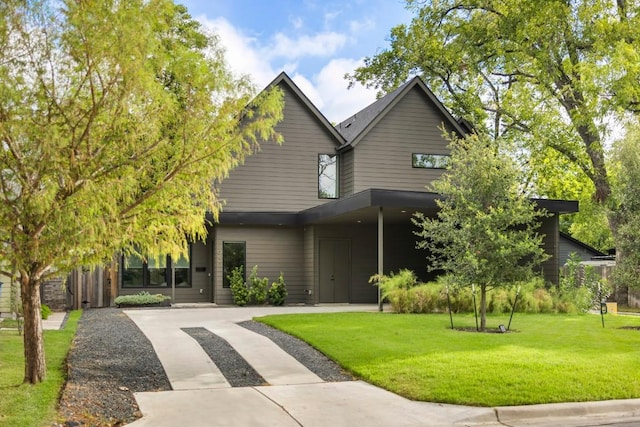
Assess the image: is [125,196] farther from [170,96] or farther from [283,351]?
[283,351]

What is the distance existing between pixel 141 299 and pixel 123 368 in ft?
36.2

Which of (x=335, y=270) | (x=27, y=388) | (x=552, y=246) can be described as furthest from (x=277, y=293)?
(x=27, y=388)

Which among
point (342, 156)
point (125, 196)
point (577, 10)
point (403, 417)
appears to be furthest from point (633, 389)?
point (577, 10)

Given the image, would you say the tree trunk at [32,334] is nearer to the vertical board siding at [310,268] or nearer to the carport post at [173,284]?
the carport post at [173,284]

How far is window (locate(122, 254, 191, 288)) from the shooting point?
71.7ft

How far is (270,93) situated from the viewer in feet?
26.6

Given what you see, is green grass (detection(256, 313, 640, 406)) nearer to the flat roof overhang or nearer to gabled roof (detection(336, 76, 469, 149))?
the flat roof overhang

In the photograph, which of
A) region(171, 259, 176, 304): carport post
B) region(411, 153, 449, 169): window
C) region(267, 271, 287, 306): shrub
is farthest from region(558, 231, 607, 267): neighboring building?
region(171, 259, 176, 304): carport post

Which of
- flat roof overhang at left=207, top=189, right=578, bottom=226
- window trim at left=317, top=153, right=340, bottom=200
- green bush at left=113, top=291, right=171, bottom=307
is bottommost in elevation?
green bush at left=113, top=291, right=171, bottom=307

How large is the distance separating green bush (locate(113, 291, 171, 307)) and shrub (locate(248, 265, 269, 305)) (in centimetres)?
271

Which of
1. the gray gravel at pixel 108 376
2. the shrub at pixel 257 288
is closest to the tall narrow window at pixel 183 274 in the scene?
the shrub at pixel 257 288

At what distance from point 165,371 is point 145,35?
4825 millimetres

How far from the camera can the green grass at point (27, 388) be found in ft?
21.4

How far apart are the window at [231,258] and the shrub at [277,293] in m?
1.07
